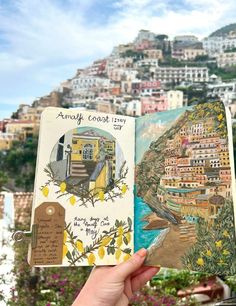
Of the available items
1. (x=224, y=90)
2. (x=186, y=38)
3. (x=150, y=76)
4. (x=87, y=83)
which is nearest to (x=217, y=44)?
(x=186, y=38)

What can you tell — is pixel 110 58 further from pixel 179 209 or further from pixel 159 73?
pixel 179 209

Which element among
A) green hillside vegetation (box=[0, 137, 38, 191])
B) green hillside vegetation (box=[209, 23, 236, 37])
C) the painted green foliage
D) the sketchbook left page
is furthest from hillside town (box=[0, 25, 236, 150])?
the painted green foliage

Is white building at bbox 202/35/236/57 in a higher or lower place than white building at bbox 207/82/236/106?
higher

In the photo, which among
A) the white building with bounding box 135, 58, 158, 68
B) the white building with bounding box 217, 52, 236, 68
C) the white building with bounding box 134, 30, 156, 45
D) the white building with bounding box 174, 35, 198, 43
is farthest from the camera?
the white building with bounding box 134, 30, 156, 45

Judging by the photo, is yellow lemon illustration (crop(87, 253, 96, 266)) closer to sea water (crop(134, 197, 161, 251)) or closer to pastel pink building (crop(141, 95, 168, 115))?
sea water (crop(134, 197, 161, 251))

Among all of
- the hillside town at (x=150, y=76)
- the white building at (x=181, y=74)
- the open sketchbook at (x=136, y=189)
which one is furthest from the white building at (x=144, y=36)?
the open sketchbook at (x=136, y=189)

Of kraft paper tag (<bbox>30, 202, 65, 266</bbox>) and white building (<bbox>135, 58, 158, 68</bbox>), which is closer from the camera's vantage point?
kraft paper tag (<bbox>30, 202, 65, 266</bbox>)

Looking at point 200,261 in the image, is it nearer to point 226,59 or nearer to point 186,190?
point 186,190
